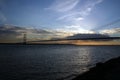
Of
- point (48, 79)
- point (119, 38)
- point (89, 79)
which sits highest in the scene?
point (119, 38)

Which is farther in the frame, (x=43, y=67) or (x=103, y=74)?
(x=43, y=67)

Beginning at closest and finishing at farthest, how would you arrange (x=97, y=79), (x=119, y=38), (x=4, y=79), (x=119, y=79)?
(x=119, y=79) → (x=97, y=79) → (x=4, y=79) → (x=119, y=38)

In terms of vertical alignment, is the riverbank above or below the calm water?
above

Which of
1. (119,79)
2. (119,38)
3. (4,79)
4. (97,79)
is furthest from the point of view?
(119,38)

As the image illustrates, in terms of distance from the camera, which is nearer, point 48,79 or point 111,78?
point 111,78

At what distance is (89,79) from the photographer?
14.7 metres

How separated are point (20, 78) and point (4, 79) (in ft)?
5.88

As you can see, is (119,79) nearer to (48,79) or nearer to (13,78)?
(48,79)

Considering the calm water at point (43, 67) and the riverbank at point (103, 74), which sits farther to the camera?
the calm water at point (43, 67)

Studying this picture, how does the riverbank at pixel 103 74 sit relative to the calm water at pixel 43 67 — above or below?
above

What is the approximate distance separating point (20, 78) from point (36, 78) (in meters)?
1.85

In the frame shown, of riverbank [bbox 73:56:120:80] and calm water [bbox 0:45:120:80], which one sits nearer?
riverbank [bbox 73:56:120:80]

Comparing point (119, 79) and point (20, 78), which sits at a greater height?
point (119, 79)

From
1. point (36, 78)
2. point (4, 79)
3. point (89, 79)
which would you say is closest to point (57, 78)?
point (36, 78)
